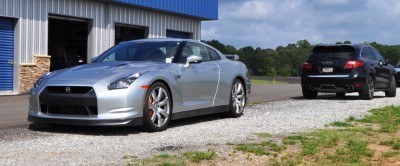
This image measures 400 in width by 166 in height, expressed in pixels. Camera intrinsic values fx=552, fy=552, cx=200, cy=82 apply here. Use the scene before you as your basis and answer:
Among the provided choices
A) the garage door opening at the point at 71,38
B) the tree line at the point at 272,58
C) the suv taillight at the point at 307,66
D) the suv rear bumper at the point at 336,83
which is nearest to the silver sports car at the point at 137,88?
the suv rear bumper at the point at 336,83

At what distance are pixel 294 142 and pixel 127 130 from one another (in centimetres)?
243

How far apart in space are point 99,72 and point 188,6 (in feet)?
62.1

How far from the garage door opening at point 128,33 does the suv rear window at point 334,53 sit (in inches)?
423

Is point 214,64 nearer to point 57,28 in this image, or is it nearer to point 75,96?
point 75,96

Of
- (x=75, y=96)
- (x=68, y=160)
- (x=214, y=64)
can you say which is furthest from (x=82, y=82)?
(x=214, y=64)

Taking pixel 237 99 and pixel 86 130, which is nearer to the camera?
pixel 86 130

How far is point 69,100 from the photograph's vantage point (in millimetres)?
7102

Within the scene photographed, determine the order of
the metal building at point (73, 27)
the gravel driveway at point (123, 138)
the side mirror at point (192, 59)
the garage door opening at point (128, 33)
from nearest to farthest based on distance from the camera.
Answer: the gravel driveway at point (123, 138) < the side mirror at point (192, 59) < the metal building at point (73, 27) < the garage door opening at point (128, 33)

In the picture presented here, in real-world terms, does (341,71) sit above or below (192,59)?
below

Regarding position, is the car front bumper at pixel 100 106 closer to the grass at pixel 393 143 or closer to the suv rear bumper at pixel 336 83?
the grass at pixel 393 143

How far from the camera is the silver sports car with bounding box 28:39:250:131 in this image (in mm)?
7066

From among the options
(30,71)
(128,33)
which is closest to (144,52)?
(30,71)

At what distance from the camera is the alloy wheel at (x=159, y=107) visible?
7492 millimetres

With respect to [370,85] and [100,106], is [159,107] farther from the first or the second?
[370,85]
